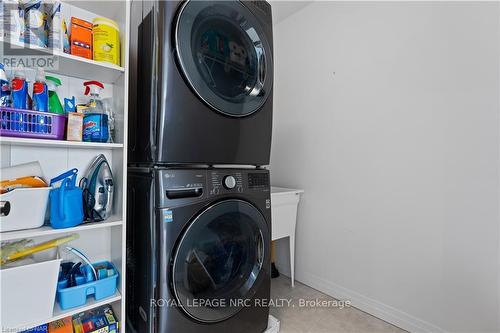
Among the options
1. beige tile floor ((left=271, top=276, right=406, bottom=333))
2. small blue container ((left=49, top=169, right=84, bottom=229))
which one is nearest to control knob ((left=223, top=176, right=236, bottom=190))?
small blue container ((left=49, top=169, right=84, bottom=229))

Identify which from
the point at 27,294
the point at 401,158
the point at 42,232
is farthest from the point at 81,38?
the point at 401,158

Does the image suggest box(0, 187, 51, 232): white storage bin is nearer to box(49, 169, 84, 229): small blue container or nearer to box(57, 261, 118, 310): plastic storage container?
box(49, 169, 84, 229): small blue container

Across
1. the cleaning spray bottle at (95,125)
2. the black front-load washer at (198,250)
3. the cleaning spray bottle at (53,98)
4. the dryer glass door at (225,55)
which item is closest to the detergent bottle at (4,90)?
the cleaning spray bottle at (53,98)

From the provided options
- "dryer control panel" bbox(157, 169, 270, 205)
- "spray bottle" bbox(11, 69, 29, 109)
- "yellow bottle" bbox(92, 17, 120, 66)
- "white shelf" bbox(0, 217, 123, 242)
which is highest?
"yellow bottle" bbox(92, 17, 120, 66)

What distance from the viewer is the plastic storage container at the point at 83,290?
1.00 metres

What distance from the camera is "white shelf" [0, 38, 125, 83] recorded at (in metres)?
0.96

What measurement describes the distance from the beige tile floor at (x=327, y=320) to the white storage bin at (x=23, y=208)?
4.31ft

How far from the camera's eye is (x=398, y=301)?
154 cm

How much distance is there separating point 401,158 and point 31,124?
1832 millimetres

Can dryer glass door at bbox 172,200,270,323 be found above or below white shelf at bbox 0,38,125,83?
below

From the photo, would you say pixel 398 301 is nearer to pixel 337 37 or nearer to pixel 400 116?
pixel 400 116

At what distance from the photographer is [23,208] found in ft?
3.03

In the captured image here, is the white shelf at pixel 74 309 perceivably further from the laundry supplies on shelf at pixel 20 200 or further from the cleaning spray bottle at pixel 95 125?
the cleaning spray bottle at pixel 95 125

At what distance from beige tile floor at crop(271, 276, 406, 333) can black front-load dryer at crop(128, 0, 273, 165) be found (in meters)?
0.99
